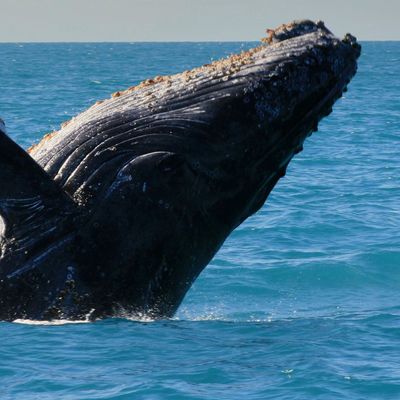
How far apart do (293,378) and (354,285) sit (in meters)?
8.79

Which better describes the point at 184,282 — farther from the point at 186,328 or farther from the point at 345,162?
the point at 345,162

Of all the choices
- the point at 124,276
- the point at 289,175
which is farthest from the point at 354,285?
the point at 289,175

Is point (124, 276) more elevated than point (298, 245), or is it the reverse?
point (124, 276)

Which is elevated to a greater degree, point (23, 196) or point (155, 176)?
point (155, 176)

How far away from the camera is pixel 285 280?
715 inches

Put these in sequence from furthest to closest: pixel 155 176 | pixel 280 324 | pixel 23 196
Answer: pixel 280 324
pixel 155 176
pixel 23 196

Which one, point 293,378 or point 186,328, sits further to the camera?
point 186,328

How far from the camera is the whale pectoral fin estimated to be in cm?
936

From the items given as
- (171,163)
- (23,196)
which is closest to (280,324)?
(171,163)

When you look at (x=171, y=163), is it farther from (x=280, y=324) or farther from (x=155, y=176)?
(x=280, y=324)

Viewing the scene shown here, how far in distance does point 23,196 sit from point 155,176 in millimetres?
1317

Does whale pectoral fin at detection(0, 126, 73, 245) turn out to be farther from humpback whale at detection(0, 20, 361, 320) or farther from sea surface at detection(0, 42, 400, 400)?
sea surface at detection(0, 42, 400, 400)

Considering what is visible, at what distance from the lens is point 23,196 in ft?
31.5

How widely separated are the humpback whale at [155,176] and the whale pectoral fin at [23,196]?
11 millimetres
